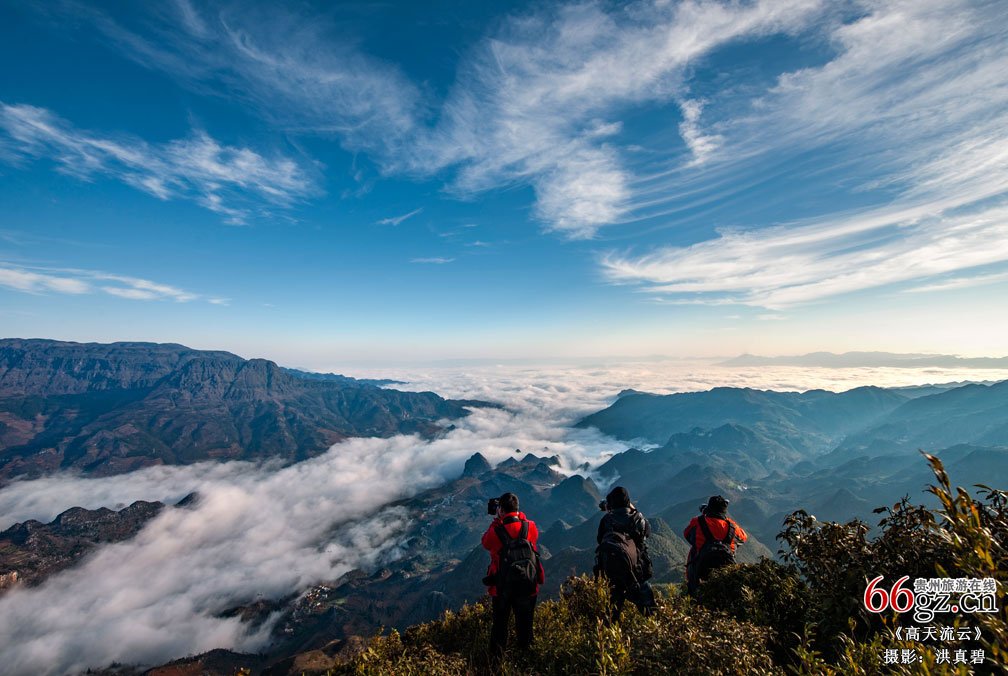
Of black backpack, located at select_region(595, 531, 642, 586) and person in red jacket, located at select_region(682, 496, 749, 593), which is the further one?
person in red jacket, located at select_region(682, 496, 749, 593)

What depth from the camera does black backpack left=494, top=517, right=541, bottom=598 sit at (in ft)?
26.0

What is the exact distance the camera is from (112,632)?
7618 inches

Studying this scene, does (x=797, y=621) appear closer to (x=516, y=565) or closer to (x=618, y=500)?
(x=618, y=500)

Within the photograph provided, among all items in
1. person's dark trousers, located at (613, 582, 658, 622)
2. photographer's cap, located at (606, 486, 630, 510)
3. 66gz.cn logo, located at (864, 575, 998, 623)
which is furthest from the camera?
photographer's cap, located at (606, 486, 630, 510)

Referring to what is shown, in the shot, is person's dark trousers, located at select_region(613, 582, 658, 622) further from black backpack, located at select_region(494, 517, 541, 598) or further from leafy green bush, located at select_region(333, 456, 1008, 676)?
black backpack, located at select_region(494, 517, 541, 598)

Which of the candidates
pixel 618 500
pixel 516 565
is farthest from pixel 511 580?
pixel 618 500

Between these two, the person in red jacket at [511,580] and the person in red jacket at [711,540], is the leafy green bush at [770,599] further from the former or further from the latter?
the person in red jacket at [511,580]

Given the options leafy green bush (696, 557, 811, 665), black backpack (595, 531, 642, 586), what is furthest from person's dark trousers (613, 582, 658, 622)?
leafy green bush (696, 557, 811, 665)

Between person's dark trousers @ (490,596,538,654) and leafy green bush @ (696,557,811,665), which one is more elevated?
leafy green bush @ (696,557,811,665)

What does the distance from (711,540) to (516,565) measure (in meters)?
5.11

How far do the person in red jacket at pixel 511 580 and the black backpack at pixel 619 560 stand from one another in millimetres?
1474

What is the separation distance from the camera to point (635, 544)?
9133 mm

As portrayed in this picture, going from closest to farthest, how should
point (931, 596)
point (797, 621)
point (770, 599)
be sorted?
point (931, 596)
point (797, 621)
point (770, 599)

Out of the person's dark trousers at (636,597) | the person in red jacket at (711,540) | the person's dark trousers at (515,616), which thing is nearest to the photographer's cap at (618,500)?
the person in red jacket at (711,540)
